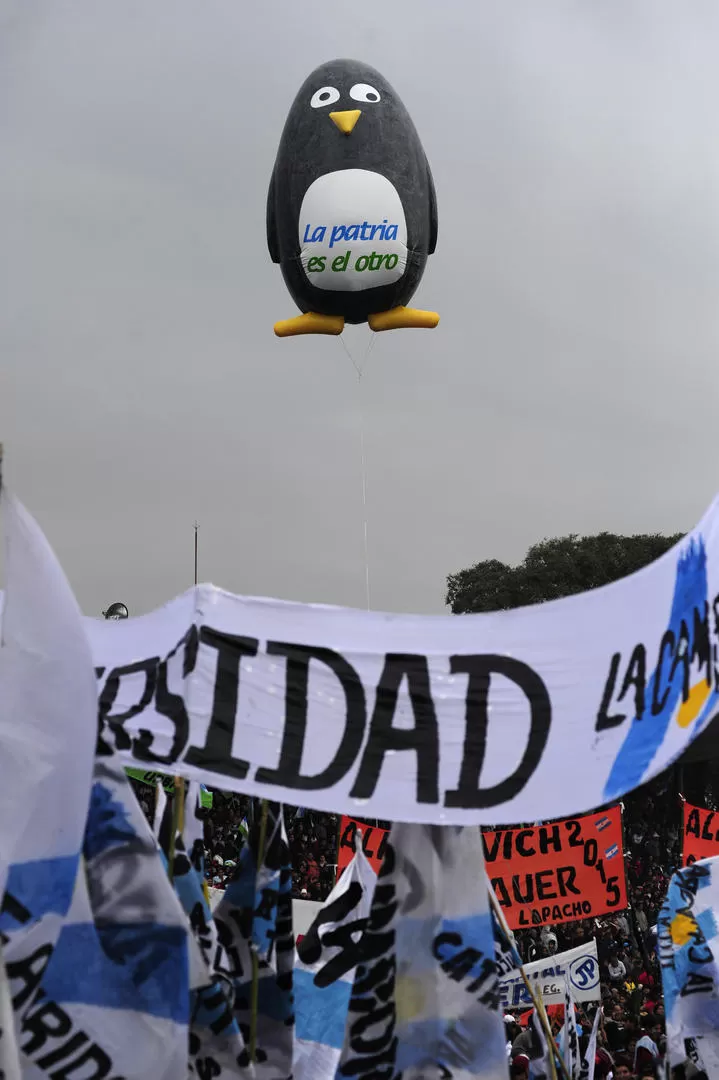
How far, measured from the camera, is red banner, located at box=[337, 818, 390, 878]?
414 inches

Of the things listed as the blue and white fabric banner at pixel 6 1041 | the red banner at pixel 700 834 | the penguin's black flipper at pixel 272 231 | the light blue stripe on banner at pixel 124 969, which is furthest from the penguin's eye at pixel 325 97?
the blue and white fabric banner at pixel 6 1041

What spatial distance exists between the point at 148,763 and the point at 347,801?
0.80 metres

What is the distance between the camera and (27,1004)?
4.79 meters

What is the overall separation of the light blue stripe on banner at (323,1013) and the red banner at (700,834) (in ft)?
16.4

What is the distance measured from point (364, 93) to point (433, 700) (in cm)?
1063

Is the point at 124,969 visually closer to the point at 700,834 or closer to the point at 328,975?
the point at 328,975

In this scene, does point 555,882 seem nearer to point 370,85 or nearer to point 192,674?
point 192,674

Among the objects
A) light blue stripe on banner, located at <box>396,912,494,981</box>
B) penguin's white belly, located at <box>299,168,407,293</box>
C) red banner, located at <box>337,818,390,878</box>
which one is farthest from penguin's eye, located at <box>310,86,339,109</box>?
light blue stripe on banner, located at <box>396,912,494,981</box>

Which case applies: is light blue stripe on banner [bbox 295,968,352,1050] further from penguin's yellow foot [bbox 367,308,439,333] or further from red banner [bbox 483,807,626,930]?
penguin's yellow foot [bbox 367,308,439,333]

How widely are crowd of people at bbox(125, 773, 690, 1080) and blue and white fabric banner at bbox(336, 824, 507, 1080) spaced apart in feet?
3.78

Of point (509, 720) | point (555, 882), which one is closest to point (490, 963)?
point (509, 720)

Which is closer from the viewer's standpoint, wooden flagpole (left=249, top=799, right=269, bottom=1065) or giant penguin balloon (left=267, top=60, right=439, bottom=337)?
wooden flagpole (left=249, top=799, right=269, bottom=1065)

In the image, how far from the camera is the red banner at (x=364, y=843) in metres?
10.5

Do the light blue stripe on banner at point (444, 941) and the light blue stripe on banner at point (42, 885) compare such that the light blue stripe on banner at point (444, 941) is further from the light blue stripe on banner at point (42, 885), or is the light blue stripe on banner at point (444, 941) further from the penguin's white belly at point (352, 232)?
the penguin's white belly at point (352, 232)
